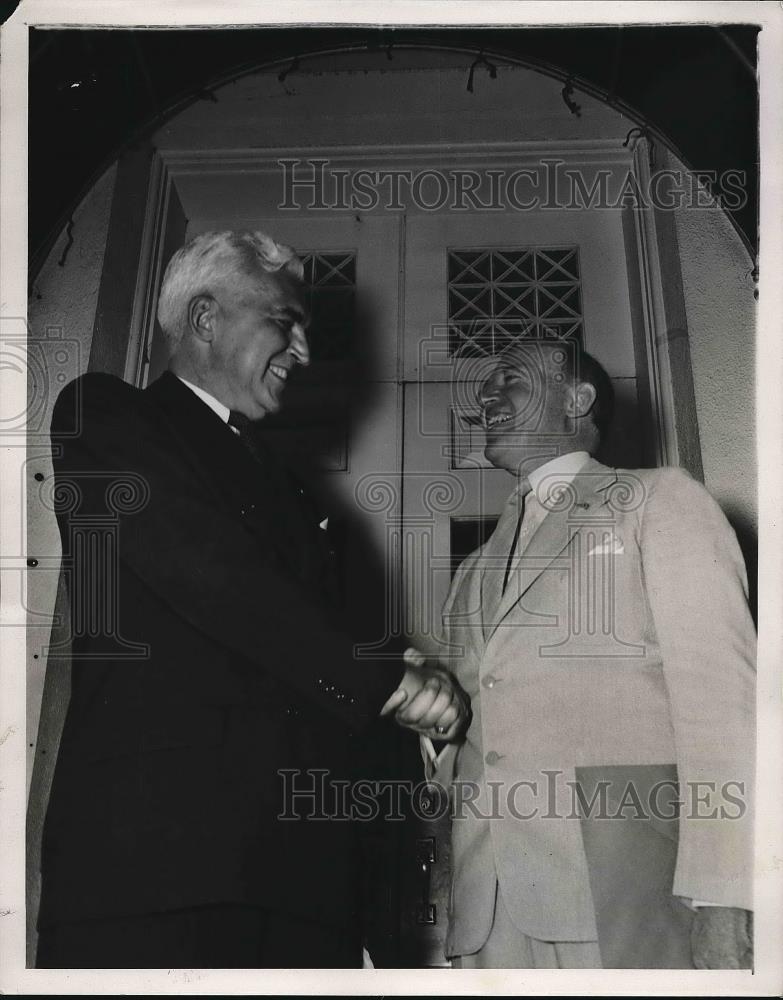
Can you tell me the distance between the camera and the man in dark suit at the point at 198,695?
1.35m

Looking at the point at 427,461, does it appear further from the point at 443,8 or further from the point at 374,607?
the point at 443,8

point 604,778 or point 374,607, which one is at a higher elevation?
point 374,607

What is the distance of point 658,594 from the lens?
61.1 inches

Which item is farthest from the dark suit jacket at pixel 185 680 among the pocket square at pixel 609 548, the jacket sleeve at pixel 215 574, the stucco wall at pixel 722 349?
the stucco wall at pixel 722 349

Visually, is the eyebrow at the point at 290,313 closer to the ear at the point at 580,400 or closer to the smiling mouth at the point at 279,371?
the smiling mouth at the point at 279,371

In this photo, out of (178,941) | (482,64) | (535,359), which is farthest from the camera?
(482,64)

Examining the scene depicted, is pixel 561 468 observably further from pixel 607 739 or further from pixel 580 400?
pixel 607 739

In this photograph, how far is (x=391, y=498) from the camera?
1.80m

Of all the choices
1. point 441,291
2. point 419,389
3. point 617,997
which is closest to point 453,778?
point 617,997

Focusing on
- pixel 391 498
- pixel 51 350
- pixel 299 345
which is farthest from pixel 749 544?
pixel 51 350

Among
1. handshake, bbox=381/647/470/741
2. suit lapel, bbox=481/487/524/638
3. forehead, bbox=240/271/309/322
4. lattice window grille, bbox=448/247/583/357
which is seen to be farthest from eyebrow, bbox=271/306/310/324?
handshake, bbox=381/647/470/741

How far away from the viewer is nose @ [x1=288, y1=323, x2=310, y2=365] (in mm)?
1754

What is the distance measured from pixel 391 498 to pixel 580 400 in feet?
1.16

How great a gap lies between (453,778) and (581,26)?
1.19 m
